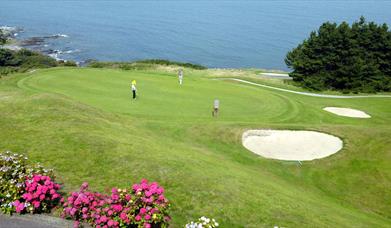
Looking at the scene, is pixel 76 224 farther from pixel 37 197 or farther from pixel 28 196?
pixel 28 196

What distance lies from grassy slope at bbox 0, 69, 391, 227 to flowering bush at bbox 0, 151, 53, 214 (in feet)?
4.62

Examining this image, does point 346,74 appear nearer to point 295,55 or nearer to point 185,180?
point 295,55

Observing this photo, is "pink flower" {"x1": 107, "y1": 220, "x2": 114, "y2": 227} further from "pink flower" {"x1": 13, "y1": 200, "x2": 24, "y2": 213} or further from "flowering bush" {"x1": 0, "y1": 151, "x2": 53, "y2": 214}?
"flowering bush" {"x1": 0, "y1": 151, "x2": 53, "y2": 214}

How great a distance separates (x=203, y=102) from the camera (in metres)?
28.1

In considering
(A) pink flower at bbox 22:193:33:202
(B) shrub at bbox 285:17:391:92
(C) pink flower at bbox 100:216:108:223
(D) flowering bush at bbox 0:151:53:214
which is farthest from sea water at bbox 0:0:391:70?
(C) pink flower at bbox 100:216:108:223

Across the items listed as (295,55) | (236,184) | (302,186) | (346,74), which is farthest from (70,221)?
(295,55)

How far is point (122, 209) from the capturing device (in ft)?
28.4

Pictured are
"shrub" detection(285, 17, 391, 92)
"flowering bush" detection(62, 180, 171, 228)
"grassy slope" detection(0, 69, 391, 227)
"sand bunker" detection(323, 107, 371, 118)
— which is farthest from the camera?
"shrub" detection(285, 17, 391, 92)

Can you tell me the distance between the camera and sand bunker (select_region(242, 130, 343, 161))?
20812 millimetres

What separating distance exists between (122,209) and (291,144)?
15500mm

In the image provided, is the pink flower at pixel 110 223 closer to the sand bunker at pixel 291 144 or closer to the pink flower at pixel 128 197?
the pink flower at pixel 128 197

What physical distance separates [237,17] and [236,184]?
188 meters

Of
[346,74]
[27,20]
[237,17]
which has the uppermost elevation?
[237,17]

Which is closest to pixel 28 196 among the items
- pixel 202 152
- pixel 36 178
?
pixel 36 178
